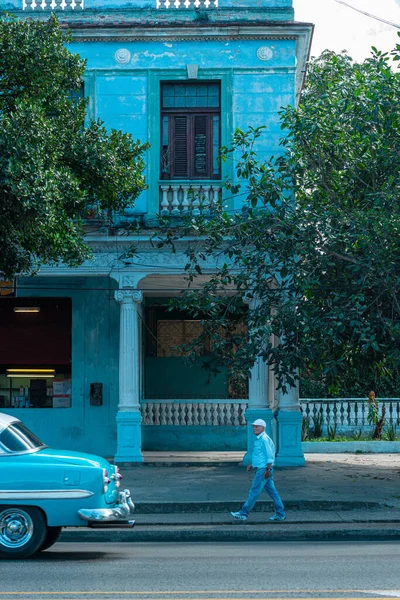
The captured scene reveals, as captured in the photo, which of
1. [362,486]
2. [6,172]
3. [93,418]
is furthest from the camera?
[93,418]

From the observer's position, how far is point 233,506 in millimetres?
14789

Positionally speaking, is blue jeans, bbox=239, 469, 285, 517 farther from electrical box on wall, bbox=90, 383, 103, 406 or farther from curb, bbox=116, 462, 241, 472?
electrical box on wall, bbox=90, 383, 103, 406

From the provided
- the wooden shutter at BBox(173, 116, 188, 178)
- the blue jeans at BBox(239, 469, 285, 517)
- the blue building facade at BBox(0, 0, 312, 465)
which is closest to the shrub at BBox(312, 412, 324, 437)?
the blue building facade at BBox(0, 0, 312, 465)

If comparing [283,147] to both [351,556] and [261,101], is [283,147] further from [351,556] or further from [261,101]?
[351,556]

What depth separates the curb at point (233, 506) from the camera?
580 inches

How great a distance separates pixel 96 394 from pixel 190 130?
6.14 meters

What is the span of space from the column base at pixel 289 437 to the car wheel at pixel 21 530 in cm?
913

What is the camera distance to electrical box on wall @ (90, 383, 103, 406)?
67.8 ft

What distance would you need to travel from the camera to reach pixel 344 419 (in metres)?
24.9

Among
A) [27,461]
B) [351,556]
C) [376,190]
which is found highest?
[376,190]

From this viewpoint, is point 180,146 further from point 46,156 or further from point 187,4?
point 46,156

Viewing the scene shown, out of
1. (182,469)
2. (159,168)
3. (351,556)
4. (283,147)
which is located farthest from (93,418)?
(351,556)

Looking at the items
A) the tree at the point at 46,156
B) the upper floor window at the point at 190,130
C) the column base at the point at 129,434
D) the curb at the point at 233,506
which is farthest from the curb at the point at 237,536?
the upper floor window at the point at 190,130

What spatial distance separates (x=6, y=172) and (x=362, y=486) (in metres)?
8.67
